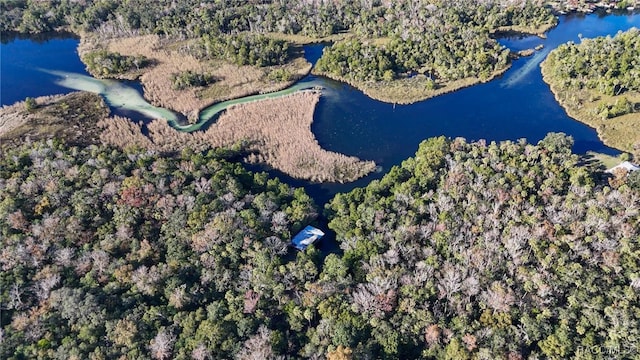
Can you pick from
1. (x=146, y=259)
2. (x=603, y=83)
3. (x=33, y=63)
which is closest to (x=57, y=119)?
(x=33, y=63)

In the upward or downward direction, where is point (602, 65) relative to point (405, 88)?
upward

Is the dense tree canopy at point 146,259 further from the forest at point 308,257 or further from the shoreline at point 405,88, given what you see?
the shoreline at point 405,88

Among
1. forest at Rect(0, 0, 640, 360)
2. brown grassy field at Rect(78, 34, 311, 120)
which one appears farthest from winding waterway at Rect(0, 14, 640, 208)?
forest at Rect(0, 0, 640, 360)

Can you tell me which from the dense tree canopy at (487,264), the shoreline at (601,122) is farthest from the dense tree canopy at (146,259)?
the shoreline at (601,122)

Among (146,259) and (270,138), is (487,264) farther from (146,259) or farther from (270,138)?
(270,138)

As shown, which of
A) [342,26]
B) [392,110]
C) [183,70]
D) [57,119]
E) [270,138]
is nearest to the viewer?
[270,138]
